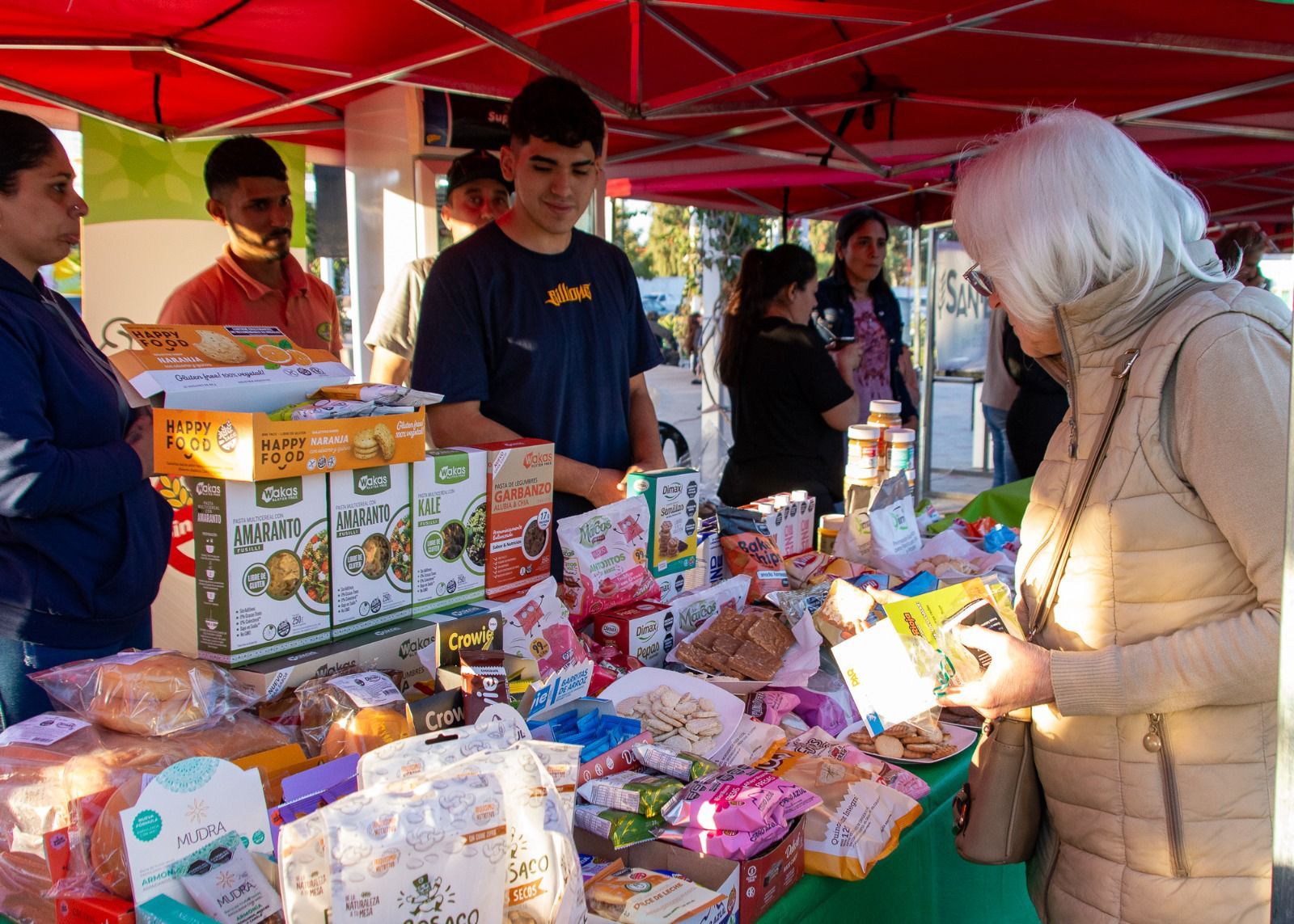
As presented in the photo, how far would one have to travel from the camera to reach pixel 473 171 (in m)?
4.05

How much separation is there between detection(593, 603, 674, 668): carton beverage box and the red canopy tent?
197cm

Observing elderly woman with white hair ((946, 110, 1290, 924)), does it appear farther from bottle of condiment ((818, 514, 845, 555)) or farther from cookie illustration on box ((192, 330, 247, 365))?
bottle of condiment ((818, 514, 845, 555))

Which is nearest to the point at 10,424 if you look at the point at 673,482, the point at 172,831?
the point at 172,831

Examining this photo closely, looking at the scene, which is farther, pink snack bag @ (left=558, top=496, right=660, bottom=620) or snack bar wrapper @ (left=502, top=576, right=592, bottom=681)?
pink snack bag @ (left=558, top=496, right=660, bottom=620)

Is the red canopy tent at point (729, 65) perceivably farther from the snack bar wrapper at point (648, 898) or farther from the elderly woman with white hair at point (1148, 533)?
the snack bar wrapper at point (648, 898)

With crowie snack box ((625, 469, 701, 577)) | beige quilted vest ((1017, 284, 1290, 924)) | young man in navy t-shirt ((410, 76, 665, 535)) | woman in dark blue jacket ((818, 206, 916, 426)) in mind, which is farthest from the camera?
woman in dark blue jacket ((818, 206, 916, 426))

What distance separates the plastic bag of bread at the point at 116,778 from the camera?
1216 mm

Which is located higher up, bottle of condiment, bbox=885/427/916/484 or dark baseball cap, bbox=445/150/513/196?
dark baseball cap, bbox=445/150/513/196

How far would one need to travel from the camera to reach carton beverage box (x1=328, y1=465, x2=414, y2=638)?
1.77 metres

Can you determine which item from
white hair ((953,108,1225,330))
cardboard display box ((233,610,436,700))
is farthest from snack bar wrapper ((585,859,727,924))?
white hair ((953,108,1225,330))

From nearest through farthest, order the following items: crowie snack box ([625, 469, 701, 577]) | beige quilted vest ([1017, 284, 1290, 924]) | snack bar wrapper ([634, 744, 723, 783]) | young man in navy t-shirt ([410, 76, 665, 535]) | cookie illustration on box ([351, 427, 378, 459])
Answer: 1. beige quilted vest ([1017, 284, 1290, 924])
2. snack bar wrapper ([634, 744, 723, 783])
3. cookie illustration on box ([351, 427, 378, 459])
4. crowie snack box ([625, 469, 701, 577])
5. young man in navy t-shirt ([410, 76, 665, 535])

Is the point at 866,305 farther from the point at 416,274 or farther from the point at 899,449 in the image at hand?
the point at 416,274

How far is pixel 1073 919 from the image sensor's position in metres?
1.55

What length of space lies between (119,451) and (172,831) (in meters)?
1.28
